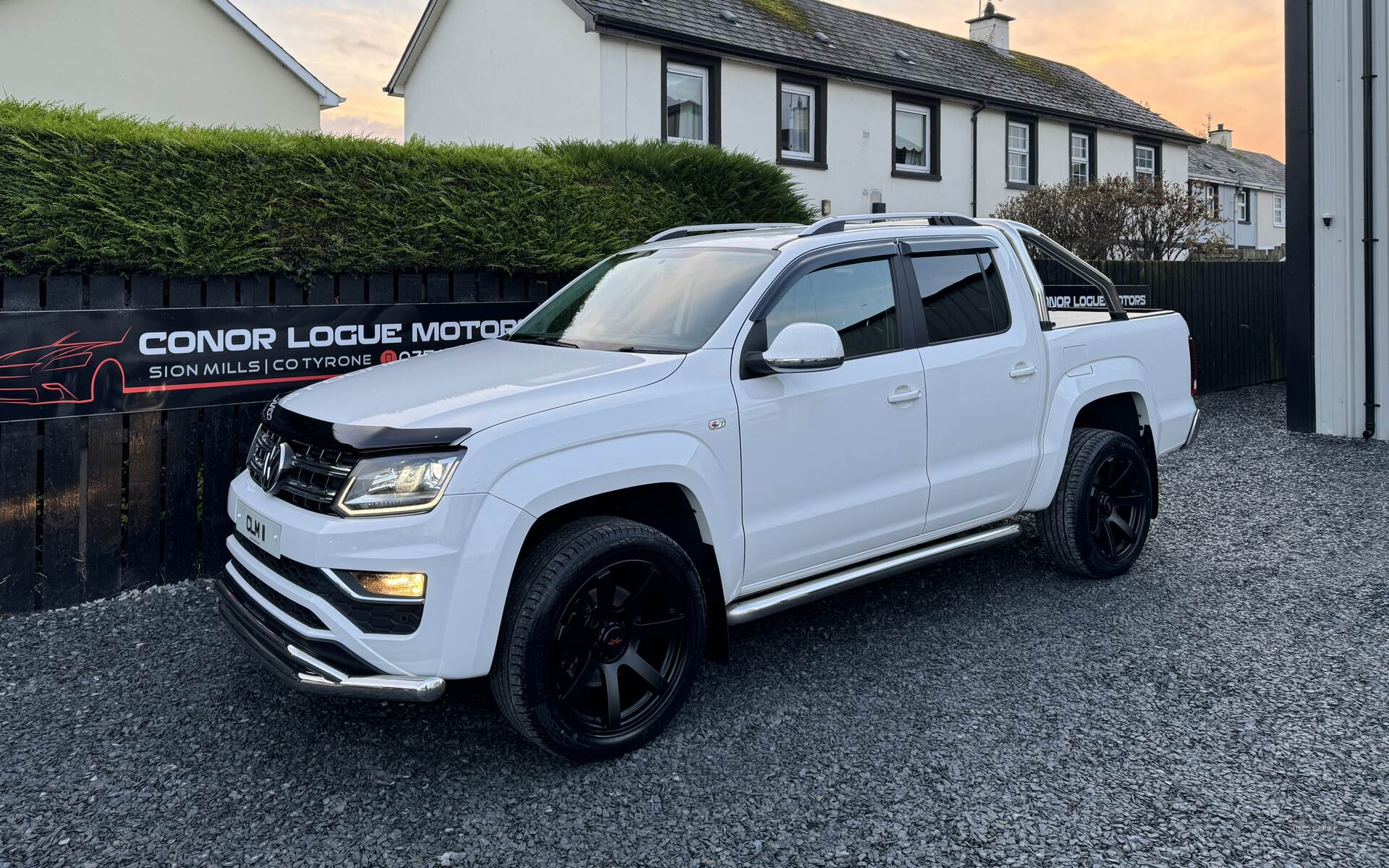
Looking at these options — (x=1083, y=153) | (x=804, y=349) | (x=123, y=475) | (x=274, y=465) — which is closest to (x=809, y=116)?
(x=1083, y=153)

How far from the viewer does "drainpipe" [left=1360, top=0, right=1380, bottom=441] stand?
33.5ft

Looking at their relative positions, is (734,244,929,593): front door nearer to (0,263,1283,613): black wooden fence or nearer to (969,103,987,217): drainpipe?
(0,263,1283,613): black wooden fence

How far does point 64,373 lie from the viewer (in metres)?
5.54

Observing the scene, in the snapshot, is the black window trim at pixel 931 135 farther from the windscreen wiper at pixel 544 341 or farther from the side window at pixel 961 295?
the windscreen wiper at pixel 544 341

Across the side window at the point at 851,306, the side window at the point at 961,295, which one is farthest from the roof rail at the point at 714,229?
the side window at the point at 961,295

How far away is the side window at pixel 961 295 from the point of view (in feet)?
16.9

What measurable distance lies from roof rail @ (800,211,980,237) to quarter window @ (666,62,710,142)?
41.9ft

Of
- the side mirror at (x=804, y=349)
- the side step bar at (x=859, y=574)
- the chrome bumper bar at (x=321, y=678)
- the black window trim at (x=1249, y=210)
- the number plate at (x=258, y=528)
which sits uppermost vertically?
the black window trim at (x=1249, y=210)

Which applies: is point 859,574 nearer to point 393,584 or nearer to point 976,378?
point 976,378

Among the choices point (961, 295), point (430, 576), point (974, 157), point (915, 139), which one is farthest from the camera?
point (974, 157)

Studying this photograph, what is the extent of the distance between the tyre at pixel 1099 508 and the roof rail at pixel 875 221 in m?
1.38

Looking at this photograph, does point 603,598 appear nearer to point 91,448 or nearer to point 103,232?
point 91,448

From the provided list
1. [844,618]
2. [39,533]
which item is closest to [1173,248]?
[844,618]

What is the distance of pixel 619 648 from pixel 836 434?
4.32 feet
